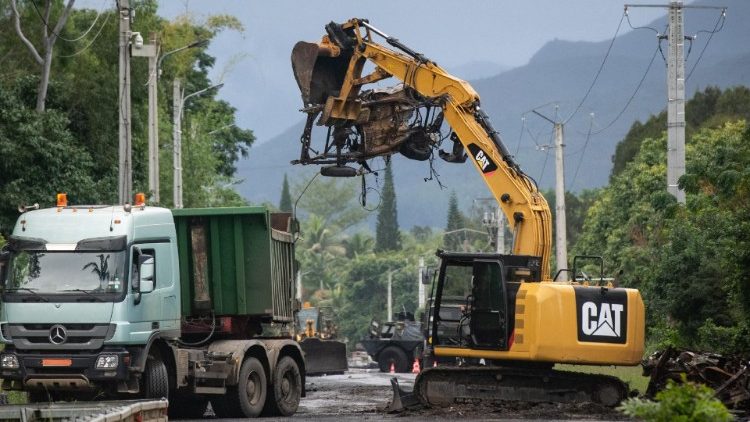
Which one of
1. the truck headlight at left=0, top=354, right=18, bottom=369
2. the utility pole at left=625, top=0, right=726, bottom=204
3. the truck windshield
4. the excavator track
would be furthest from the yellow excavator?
the utility pole at left=625, top=0, right=726, bottom=204

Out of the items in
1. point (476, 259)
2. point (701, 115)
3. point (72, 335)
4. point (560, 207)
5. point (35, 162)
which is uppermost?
point (701, 115)

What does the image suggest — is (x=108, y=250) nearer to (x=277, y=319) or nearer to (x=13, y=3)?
(x=277, y=319)

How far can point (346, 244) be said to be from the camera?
186 meters

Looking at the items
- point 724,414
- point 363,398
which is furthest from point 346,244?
point 724,414

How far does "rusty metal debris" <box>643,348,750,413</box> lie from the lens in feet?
73.0

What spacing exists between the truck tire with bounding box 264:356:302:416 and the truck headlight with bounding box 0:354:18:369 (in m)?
4.93

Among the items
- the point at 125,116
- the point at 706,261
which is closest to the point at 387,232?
the point at 706,261

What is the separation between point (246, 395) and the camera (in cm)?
2481

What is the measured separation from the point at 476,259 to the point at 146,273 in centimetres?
527

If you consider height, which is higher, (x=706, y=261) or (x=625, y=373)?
(x=706, y=261)

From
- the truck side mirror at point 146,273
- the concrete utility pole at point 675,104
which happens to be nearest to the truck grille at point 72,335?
the truck side mirror at point 146,273

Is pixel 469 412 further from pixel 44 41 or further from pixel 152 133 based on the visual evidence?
pixel 44 41

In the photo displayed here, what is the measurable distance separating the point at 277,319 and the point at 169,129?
4174 cm

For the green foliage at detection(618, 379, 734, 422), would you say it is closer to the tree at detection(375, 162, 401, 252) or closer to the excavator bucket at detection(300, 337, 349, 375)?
the excavator bucket at detection(300, 337, 349, 375)
